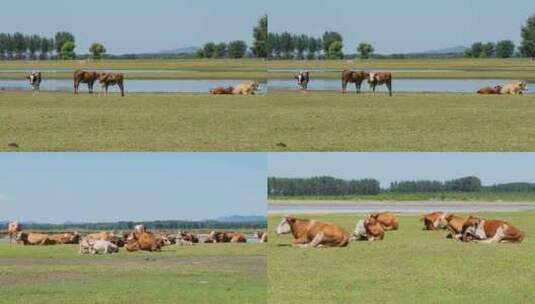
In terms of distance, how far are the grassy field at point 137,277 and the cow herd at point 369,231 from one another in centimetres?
68

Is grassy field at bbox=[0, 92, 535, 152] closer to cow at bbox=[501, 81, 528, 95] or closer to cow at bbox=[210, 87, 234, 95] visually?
cow at bbox=[501, 81, 528, 95]

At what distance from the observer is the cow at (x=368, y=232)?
16.8 meters

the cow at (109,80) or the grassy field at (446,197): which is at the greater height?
the cow at (109,80)

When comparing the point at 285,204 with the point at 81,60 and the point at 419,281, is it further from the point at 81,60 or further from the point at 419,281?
the point at 81,60

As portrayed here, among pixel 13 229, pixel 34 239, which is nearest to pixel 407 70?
pixel 13 229

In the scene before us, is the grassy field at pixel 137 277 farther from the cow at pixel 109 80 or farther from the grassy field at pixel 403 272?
the cow at pixel 109 80

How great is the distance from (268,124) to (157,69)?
167 feet

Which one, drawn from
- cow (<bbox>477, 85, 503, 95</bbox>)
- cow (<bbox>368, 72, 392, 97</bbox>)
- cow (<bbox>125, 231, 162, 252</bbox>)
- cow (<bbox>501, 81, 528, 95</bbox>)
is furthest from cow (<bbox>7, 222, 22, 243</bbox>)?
cow (<bbox>501, 81, 528, 95</bbox>)

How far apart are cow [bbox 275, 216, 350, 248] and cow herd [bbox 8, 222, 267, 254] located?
2401 mm

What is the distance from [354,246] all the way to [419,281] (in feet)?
10.8

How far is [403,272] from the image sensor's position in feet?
43.6

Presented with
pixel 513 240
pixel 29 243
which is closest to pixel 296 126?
pixel 29 243

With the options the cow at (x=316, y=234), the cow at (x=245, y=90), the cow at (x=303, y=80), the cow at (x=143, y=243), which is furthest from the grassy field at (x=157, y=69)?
the cow at (x=316, y=234)

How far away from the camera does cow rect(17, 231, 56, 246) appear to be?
22188mm
